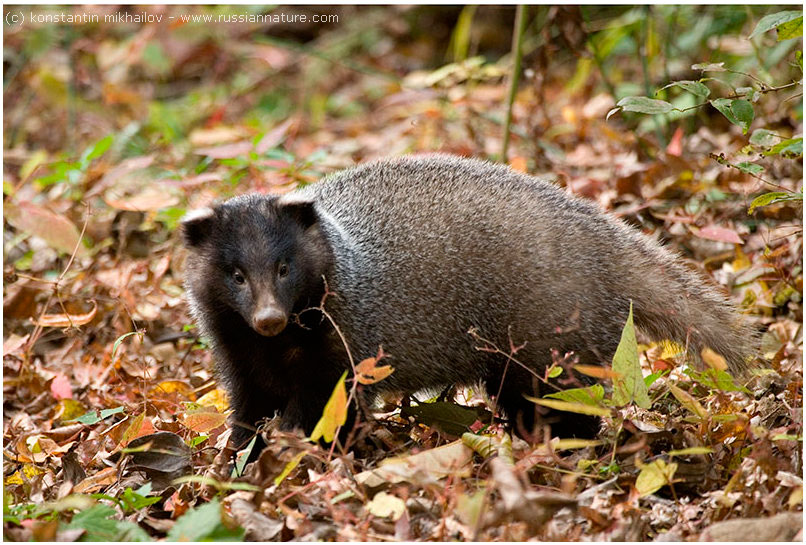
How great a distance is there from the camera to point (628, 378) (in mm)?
4340

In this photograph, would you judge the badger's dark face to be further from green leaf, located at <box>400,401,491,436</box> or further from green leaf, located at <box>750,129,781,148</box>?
green leaf, located at <box>750,129,781,148</box>

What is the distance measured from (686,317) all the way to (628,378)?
1.52m

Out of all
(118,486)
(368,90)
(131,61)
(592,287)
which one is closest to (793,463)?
(592,287)

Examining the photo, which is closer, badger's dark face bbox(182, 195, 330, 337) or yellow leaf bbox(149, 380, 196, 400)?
badger's dark face bbox(182, 195, 330, 337)

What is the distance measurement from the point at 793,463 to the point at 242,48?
10.5 meters

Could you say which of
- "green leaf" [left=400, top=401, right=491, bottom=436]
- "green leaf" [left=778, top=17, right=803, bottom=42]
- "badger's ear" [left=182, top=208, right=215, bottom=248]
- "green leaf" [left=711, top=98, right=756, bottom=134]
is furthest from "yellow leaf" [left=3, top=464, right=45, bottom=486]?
"green leaf" [left=778, top=17, right=803, bottom=42]

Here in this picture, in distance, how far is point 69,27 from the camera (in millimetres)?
12094

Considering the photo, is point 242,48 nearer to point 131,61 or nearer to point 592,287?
point 131,61

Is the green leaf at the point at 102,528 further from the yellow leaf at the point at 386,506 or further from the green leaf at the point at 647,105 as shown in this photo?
the green leaf at the point at 647,105

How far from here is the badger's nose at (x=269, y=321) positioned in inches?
189

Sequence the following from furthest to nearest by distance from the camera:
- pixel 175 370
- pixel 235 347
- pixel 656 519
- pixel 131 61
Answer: pixel 131 61 → pixel 175 370 → pixel 235 347 → pixel 656 519

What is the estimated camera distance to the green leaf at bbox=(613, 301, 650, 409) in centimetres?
431

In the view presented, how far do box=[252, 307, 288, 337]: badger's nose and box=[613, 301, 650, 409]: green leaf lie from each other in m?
1.64

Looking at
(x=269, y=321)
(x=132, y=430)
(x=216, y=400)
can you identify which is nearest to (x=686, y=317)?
(x=269, y=321)
